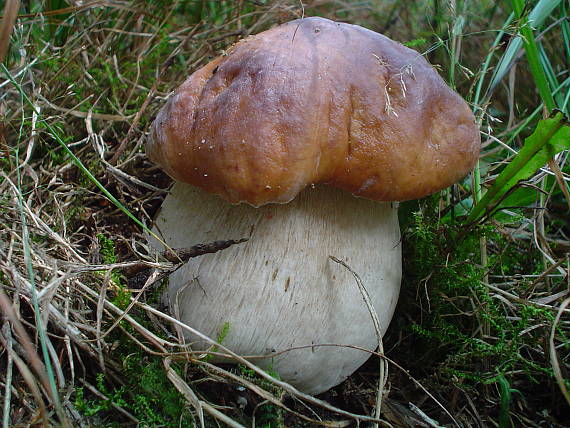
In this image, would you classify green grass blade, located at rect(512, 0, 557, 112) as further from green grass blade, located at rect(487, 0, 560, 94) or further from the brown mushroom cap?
the brown mushroom cap

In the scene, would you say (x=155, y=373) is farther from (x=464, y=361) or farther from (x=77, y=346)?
(x=464, y=361)

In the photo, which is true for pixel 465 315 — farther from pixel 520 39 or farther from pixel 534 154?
pixel 520 39

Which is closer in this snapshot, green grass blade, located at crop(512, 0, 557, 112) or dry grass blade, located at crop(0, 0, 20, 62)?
dry grass blade, located at crop(0, 0, 20, 62)

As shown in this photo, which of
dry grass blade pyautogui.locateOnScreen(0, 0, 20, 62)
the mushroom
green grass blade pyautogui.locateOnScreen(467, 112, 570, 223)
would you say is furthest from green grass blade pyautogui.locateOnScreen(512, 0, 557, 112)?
dry grass blade pyautogui.locateOnScreen(0, 0, 20, 62)

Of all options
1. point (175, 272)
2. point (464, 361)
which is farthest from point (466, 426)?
point (175, 272)

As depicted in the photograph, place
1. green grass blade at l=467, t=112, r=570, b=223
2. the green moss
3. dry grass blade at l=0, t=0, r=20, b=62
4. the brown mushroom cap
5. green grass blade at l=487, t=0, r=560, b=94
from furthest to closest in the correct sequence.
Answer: green grass blade at l=487, t=0, r=560, b=94 < the green moss < green grass blade at l=467, t=112, r=570, b=223 < the brown mushroom cap < dry grass blade at l=0, t=0, r=20, b=62

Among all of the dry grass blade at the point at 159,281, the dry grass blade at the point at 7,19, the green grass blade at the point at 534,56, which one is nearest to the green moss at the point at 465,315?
the dry grass blade at the point at 159,281

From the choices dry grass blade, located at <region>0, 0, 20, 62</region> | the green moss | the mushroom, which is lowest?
the green moss
